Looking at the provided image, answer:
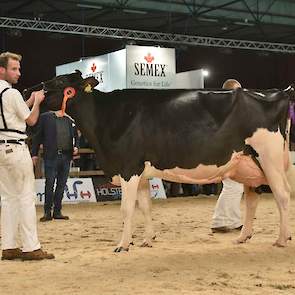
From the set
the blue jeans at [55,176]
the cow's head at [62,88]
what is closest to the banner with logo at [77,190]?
the blue jeans at [55,176]

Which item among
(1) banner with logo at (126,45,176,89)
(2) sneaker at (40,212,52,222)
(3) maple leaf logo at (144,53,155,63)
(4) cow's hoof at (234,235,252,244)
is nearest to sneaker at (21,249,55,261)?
(4) cow's hoof at (234,235,252,244)

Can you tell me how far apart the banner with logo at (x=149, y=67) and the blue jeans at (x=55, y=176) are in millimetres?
5145

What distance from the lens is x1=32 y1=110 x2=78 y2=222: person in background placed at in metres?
A: 9.74

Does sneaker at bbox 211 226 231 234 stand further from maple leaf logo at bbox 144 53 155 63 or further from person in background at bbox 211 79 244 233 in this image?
maple leaf logo at bbox 144 53 155 63

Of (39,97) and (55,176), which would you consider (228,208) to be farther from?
(55,176)

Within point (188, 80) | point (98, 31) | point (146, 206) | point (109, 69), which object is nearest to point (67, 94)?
point (146, 206)

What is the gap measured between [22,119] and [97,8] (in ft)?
42.3

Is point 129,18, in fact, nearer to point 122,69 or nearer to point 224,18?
point 224,18

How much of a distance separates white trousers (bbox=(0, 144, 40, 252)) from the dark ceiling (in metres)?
12.0

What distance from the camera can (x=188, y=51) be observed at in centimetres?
2355

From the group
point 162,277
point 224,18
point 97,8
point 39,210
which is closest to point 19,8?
point 97,8

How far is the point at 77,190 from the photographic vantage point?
43.0 feet

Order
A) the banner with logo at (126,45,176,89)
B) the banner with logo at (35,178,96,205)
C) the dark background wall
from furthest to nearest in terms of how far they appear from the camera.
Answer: the dark background wall
the banner with logo at (126,45,176,89)
the banner with logo at (35,178,96,205)

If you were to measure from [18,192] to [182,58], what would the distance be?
1809 cm
